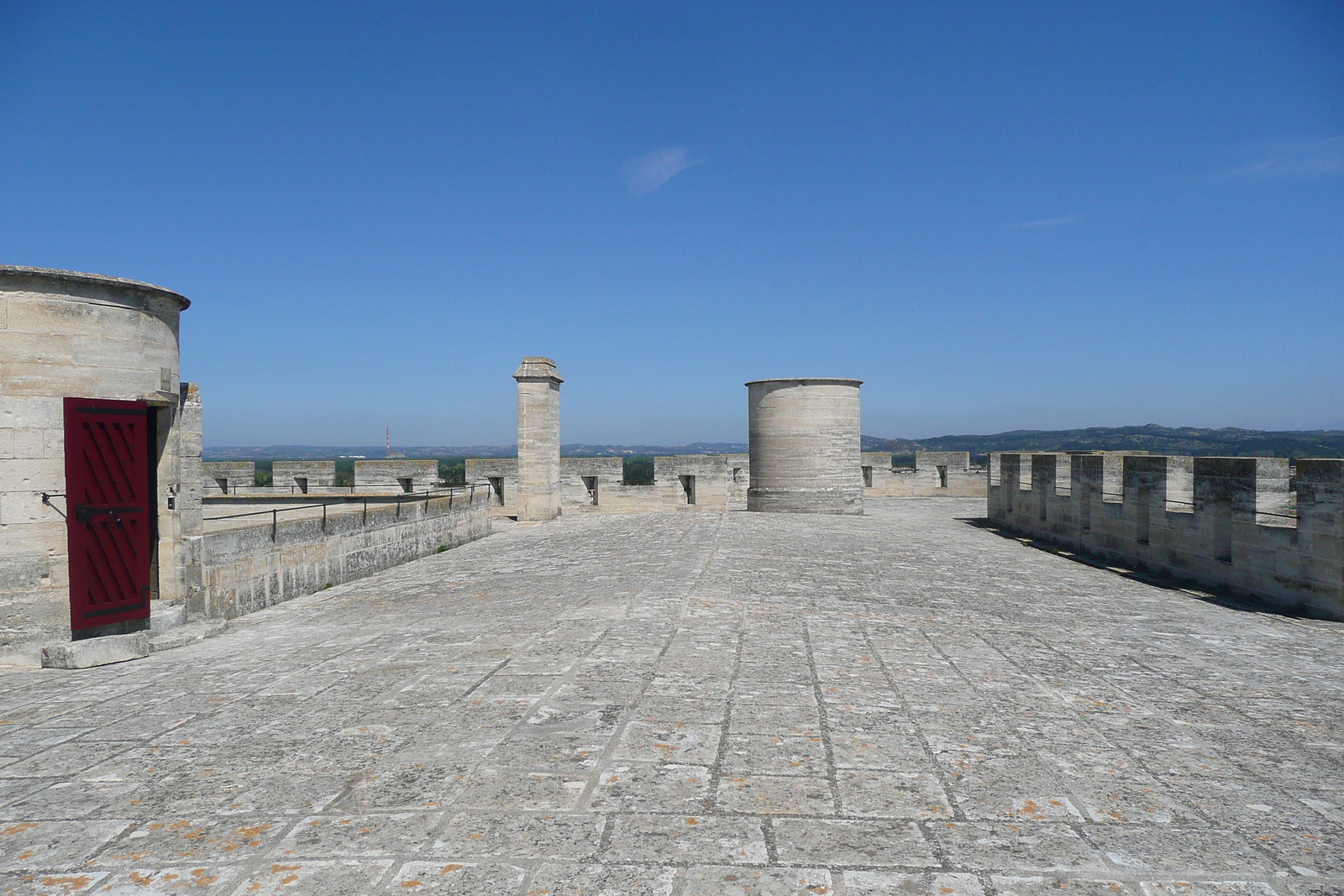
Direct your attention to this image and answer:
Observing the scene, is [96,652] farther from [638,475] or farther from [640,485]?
[638,475]

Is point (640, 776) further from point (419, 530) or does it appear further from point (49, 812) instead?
point (419, 530)

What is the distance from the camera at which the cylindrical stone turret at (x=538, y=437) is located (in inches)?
663

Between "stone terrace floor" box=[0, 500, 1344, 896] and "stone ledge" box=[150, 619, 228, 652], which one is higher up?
"stone terrace floor" box=[0, 500, 1344, 896]

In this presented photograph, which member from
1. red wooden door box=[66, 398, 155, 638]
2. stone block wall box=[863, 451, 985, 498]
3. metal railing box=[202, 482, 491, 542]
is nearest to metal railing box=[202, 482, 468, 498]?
metal railing box=[202, 482, 491, 542]

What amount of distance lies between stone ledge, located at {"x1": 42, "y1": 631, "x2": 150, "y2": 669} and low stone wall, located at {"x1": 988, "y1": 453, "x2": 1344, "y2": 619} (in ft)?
37.7

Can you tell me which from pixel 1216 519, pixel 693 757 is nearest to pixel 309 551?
pixel 693 757

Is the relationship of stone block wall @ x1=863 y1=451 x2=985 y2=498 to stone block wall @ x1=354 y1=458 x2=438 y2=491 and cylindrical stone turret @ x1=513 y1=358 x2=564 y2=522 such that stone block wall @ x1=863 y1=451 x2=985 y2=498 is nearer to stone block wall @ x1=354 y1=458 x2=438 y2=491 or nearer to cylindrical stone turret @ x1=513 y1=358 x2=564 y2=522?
cylindrical stone turret @ x1=513 y1=358 x2=564 y2=522

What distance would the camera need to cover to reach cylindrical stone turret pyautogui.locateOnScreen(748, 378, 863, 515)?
58.6 feet

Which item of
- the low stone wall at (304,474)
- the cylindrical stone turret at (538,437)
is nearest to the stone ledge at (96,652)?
the cylindrical stone turret at (538,437)

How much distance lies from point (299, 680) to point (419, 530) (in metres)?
7.37

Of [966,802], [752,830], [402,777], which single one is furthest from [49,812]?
[966,802]

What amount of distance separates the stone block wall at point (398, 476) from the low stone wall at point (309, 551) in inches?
179

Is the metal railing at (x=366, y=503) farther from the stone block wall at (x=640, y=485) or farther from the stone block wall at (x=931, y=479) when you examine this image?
→ the stone block wall at (x=931, y=479)

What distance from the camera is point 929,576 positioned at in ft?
30.4
